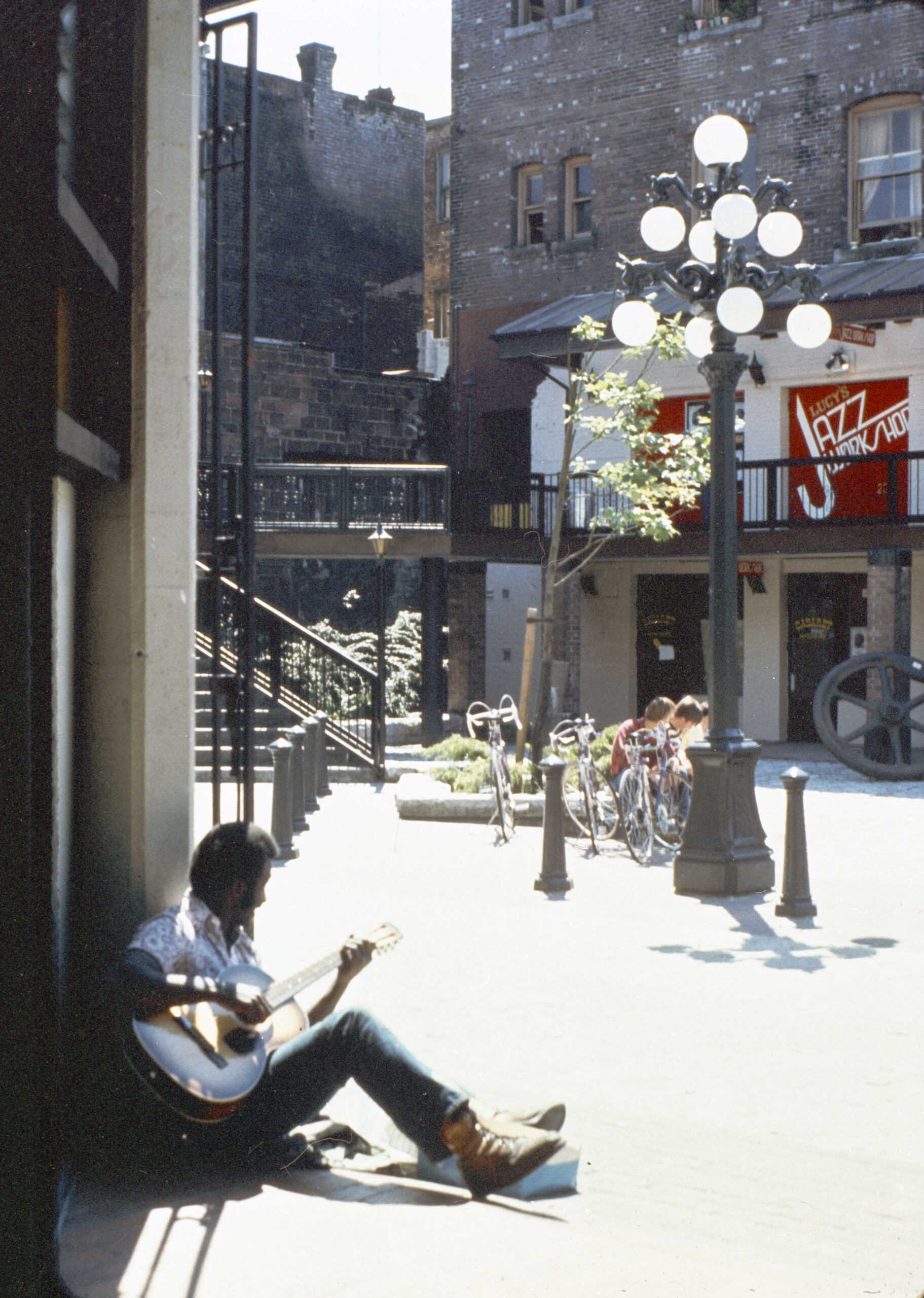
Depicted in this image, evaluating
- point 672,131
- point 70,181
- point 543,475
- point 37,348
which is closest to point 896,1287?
point 37,348

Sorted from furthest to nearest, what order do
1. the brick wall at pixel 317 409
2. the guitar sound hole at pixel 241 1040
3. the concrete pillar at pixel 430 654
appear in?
the brick wall at pixel 317 409, the concrete pillar at pixel 430 654, the guitar sound hole at pixel 241 1040

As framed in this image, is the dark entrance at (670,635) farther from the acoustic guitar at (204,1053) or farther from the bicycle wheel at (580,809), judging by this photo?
the acoustic guitar at (204,1053)

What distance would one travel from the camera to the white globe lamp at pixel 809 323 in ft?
37.0

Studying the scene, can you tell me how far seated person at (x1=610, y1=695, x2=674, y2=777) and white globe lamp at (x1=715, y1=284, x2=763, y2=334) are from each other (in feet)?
10.6

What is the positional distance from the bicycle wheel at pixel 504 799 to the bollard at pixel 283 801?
1923mm

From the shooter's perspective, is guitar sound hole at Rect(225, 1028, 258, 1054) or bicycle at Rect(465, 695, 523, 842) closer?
guitar sound hole at Rect(225, 1028, 258, 1054)

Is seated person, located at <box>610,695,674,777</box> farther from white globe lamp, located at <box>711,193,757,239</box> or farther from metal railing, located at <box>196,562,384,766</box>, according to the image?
metal railing, located at <box>196,562,384,766</box>

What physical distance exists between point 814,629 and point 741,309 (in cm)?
1495

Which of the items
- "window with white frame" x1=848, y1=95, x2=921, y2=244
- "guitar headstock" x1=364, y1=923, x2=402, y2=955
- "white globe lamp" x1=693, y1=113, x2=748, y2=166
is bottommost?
"guitar headstock" x1=364, y1=923, x2=402, y2=955

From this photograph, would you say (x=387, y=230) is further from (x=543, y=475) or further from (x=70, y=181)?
(x=70, y=181)

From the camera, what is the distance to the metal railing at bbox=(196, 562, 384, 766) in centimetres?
1866

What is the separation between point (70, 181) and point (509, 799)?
924 cm

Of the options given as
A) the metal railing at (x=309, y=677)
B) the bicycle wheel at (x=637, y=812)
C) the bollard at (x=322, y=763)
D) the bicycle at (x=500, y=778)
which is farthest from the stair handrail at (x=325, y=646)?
the bicycle wheel at (x=637, y=812)

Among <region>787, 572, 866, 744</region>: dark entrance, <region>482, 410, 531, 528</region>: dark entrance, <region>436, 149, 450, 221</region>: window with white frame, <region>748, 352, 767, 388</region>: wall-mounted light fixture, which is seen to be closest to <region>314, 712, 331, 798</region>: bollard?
<region>787, 572, 866, 744</region>: dark entrance
